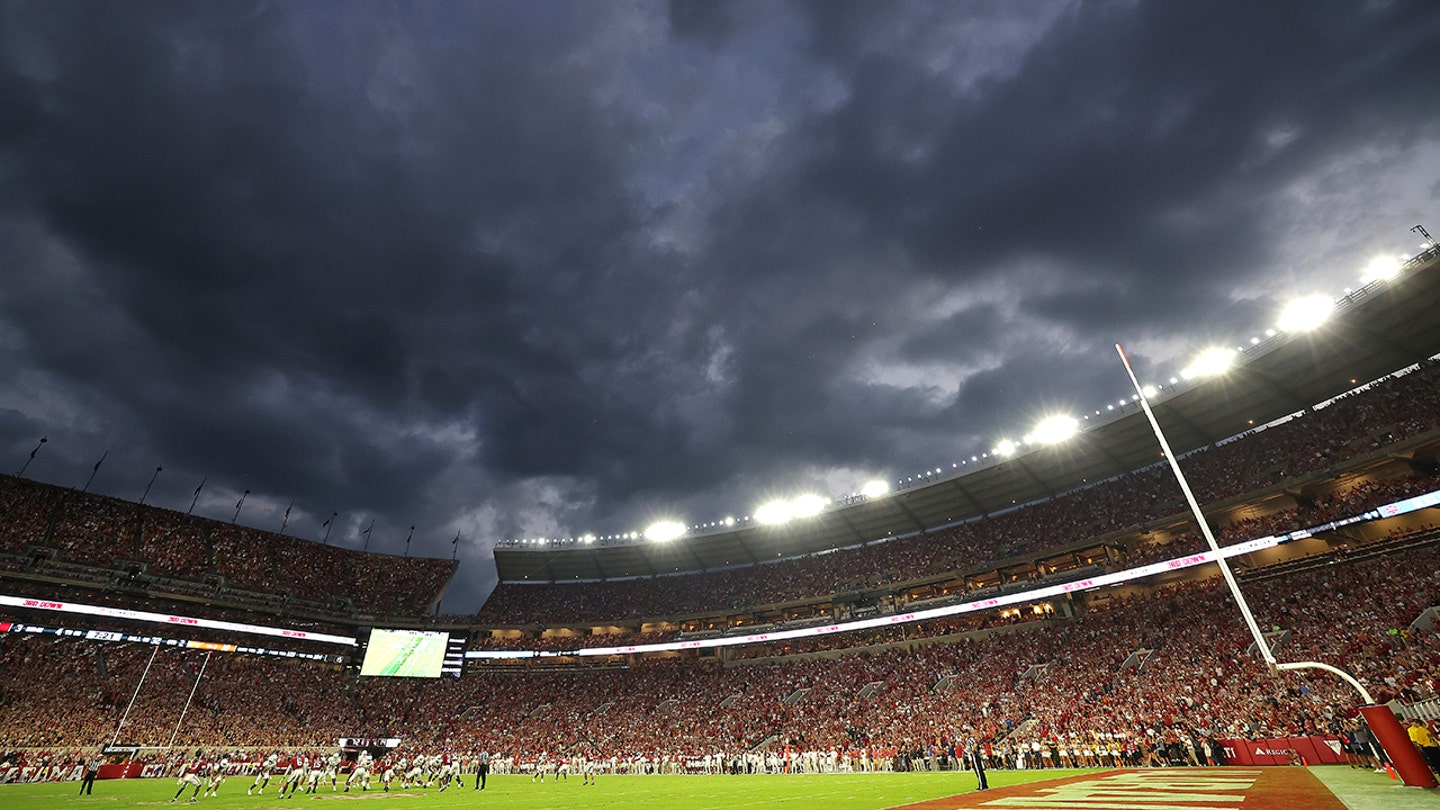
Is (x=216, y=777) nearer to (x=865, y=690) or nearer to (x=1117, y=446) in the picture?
(x=865, y=690)

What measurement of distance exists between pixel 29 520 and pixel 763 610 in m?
55.0

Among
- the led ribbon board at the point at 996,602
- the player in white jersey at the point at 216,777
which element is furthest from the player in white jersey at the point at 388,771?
the led ribbon board at the point at 996,602

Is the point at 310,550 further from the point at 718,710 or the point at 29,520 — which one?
Result: the point at 718,710

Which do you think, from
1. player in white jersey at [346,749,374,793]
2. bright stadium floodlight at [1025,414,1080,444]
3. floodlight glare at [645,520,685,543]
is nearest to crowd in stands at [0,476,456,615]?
floodlight glare at [645,520,685,543]

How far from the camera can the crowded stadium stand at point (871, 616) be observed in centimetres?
2770

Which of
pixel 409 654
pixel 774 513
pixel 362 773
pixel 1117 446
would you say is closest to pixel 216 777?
pixel 362 773

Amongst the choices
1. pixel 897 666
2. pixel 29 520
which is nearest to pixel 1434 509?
pixel 897 666

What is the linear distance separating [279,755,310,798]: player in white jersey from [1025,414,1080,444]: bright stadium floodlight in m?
42.1

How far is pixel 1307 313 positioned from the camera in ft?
96.0

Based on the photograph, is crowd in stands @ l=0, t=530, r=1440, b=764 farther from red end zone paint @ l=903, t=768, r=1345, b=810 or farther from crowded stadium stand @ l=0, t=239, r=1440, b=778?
red end zone paint @ l=903, t=768, r=1345, b=810

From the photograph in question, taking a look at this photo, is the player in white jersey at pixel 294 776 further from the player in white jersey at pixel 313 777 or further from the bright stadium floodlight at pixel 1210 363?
the bright stadium floodlight at pixel 1210 363

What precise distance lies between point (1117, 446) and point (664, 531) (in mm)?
36799

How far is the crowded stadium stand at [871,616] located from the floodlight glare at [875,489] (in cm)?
73

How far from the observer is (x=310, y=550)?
57125 millimetres
